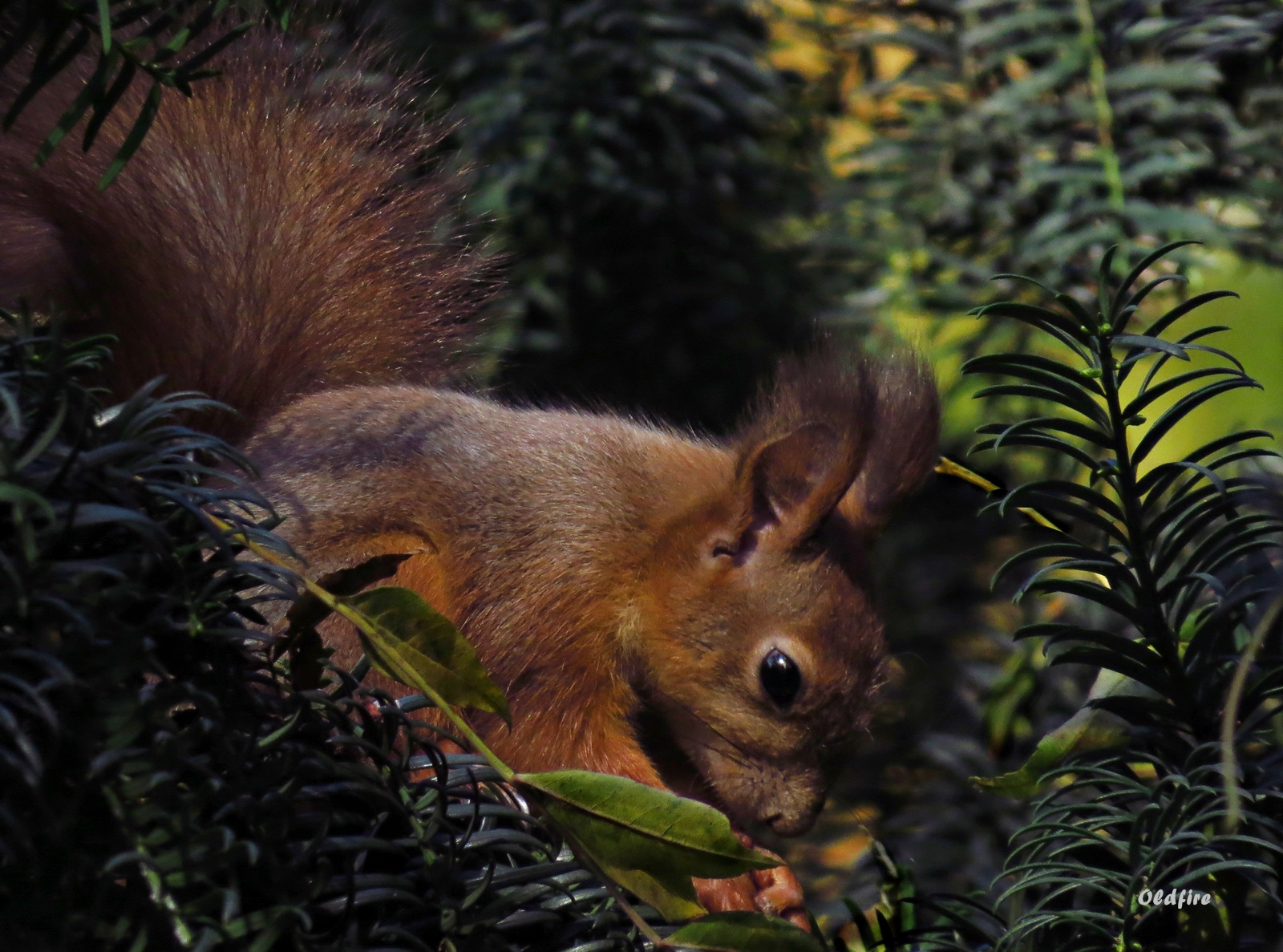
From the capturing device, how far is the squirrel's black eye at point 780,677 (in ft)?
3.10

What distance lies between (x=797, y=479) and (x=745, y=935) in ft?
1.69

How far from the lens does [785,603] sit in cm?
Result: 96

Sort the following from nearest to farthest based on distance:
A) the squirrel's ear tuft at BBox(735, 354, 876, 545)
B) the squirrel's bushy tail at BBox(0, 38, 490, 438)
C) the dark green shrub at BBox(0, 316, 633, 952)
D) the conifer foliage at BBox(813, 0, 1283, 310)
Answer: the dark green shrub at BBox(0, 316, 633, 952), the squirrel's bushy tail at BBox(0, 38, 490, 438), the squirrel's ear tuft at BBox(735, 354, 876, 545), the conifer foliage at BBox(813, 0, 1283, 310)

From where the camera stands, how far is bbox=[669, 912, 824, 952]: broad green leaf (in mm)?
476

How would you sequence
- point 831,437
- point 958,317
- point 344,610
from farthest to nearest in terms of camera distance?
1. point 958,317
2. point 831,437
3. point 344,610

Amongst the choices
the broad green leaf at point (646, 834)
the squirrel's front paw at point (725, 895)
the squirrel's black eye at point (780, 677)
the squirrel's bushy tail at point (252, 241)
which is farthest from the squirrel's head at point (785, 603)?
the broad green leaf at point (646, 834)

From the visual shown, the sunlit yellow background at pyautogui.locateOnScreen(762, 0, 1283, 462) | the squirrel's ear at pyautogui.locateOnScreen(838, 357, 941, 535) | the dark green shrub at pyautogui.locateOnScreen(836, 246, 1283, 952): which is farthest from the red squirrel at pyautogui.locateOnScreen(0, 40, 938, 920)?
the dark green shrub at pyautogui.locateOnScreen(836, 246, 1283, 952)

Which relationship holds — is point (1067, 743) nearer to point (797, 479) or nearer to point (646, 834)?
point (646, 834)

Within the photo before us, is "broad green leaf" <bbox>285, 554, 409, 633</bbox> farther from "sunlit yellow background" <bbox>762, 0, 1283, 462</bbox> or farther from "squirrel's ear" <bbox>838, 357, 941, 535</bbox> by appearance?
"squirrel's ear" <bbox>838, 357, 941, 535</bbox>

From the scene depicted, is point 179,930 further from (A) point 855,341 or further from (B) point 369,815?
(A) point 855,341

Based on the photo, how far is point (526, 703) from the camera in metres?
0.93

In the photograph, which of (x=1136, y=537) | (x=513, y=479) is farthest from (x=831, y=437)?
(x=1136, y=537)

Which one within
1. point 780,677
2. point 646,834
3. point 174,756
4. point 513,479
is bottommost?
point 780,677

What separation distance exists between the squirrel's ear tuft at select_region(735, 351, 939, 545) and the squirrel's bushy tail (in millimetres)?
311
